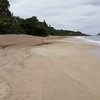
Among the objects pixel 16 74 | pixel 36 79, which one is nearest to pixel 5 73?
pixel 16 74

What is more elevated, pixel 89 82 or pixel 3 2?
pixel 3 2

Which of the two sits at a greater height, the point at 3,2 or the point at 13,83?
the point at 3,2

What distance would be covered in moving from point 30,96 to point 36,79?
1635mm

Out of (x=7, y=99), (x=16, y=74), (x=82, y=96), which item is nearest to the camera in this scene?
(x=7, y=99)

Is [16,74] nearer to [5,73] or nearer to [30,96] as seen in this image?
[5,73]

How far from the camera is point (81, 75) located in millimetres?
7797

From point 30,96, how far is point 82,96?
1141 millimetres

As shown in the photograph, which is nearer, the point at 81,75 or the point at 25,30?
the point at 81,75

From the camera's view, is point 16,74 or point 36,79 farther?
point 16,74

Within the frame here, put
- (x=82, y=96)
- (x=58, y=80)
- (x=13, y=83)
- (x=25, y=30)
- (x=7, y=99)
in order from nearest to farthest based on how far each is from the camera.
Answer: (x=7, y=99), (x=82, y=96), (x=13, y=83), (x=58, y=80), (x=25, y=30)

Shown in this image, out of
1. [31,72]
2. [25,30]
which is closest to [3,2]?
[25,30]

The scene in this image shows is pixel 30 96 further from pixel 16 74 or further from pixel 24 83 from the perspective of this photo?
pixel 16 74

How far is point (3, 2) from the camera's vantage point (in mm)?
53469

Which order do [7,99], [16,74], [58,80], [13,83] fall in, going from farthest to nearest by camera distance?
[16,74] → [58,80] → [13,83] → [7,99]
